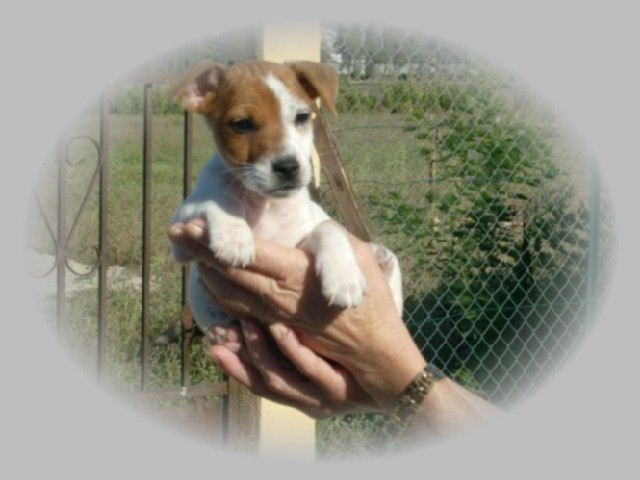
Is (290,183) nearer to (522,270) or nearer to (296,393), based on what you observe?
(296,393)

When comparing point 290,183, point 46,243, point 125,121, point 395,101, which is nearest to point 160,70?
point 125,121

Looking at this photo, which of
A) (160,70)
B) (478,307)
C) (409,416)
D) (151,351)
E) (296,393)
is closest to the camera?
(409,416)

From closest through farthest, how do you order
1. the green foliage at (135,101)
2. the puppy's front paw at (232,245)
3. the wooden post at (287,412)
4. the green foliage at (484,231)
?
1. the puppy's front paw at (232,245)
2. the wooden post at (287,412)
3. the green foliage at (135,101)
4. the green foliage at (484,231)

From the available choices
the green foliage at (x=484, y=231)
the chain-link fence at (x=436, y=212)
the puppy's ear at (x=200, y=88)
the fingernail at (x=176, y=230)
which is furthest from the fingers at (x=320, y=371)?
the green foliage at (x=484, y=231)

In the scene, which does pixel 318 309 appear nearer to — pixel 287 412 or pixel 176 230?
pixel 176 230

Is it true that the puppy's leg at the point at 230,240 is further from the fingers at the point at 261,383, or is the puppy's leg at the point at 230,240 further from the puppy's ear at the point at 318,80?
the puppy's ear at the point at 318,80

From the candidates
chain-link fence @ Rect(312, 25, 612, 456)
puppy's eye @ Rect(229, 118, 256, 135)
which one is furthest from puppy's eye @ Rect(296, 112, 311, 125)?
chain-link fence @ Rect(312, 25, 612, 456)
